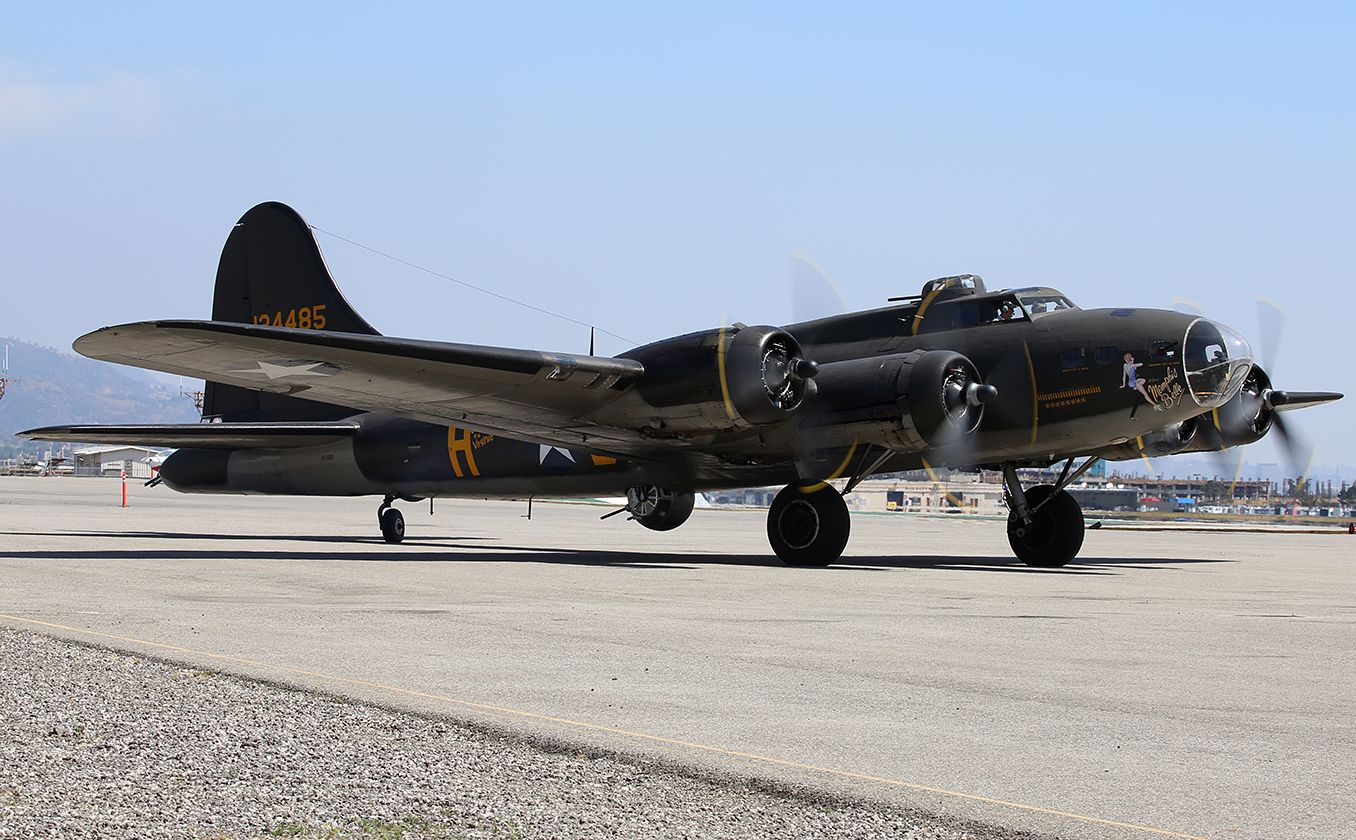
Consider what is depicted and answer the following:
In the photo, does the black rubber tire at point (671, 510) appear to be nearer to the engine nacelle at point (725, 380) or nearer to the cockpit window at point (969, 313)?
the engine nacelle at point (725, 380)

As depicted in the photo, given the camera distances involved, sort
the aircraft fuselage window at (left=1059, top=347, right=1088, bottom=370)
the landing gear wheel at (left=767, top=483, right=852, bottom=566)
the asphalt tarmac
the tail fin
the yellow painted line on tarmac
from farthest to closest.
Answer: the tail fin, the landing gear wheel at (left=767, top=483, right=852, bottom=566), the aircraft fuselage window at (left=1059, top=347, right=1088, bottom=370), the asphalt tarmac, the yellow painted line on tarmac

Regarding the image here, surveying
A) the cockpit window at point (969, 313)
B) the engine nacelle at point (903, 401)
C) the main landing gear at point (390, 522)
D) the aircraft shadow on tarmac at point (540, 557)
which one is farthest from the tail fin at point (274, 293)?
the cockpit window at point (969, 313)

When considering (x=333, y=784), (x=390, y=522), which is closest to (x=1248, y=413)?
(x=390, y=522)

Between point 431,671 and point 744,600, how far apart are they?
608cm

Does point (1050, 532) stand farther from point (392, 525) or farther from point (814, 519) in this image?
point (392, 525)

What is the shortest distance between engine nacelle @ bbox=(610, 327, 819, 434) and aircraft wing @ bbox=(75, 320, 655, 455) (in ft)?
1.50

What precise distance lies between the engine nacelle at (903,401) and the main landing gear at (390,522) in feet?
34.5

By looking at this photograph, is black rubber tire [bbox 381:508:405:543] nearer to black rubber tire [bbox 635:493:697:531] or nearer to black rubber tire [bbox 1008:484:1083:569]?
black rubber tire [bbox 635:493:697:531]

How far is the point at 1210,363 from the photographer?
1881cm

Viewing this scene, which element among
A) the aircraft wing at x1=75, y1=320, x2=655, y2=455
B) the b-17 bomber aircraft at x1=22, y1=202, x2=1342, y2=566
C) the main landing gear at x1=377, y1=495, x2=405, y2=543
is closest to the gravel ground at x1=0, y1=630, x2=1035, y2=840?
the aircraft wing at x1=75, y1=320, x2=655, y2=455

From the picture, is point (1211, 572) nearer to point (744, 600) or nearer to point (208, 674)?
point (744, 600)

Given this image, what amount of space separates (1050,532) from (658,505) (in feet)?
22.2

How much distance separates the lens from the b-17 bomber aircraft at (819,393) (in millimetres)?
18453

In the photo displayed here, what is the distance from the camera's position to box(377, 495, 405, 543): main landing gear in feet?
88.3
